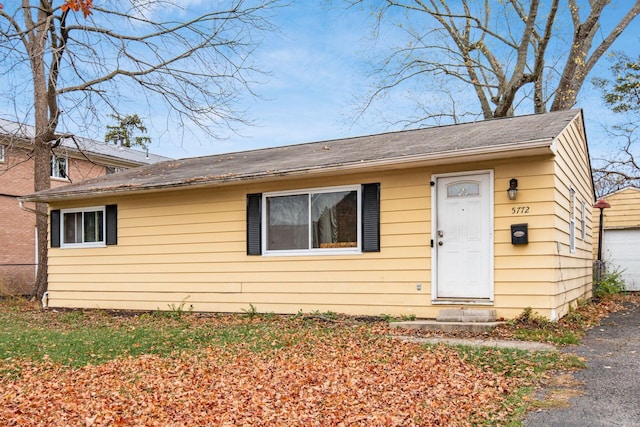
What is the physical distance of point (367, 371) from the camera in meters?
5.05

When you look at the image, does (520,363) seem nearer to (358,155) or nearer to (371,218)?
(371,218)

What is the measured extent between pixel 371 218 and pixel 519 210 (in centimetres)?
212

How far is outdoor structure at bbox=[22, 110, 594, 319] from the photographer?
726cm

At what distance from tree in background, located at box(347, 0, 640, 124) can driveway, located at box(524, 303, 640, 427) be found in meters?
12.0

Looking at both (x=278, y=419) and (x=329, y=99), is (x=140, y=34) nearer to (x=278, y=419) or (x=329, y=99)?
(x=329, y=99)

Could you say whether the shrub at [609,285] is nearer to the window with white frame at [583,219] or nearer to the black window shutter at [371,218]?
the window with white frame at [583,219]

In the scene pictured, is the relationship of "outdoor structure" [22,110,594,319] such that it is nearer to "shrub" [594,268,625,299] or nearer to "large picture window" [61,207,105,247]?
"large picture window" [61,207,105,247]


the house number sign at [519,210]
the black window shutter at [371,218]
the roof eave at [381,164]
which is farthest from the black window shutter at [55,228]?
the house number sign at [519,210]

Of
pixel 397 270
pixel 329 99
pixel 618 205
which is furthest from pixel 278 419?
pixel 329 99

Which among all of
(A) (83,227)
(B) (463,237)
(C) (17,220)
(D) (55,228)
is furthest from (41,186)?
(B) (463,237)

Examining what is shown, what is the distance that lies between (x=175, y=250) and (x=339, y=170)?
12.3 ft

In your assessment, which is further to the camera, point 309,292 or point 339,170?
point 309,292

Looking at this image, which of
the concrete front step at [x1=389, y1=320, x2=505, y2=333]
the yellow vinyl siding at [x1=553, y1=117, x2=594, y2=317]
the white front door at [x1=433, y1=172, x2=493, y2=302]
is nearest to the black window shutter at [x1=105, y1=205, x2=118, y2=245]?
the concrete front step at [x1=389, y1=320, x2=505, y2=333]

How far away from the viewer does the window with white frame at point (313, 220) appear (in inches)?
332
